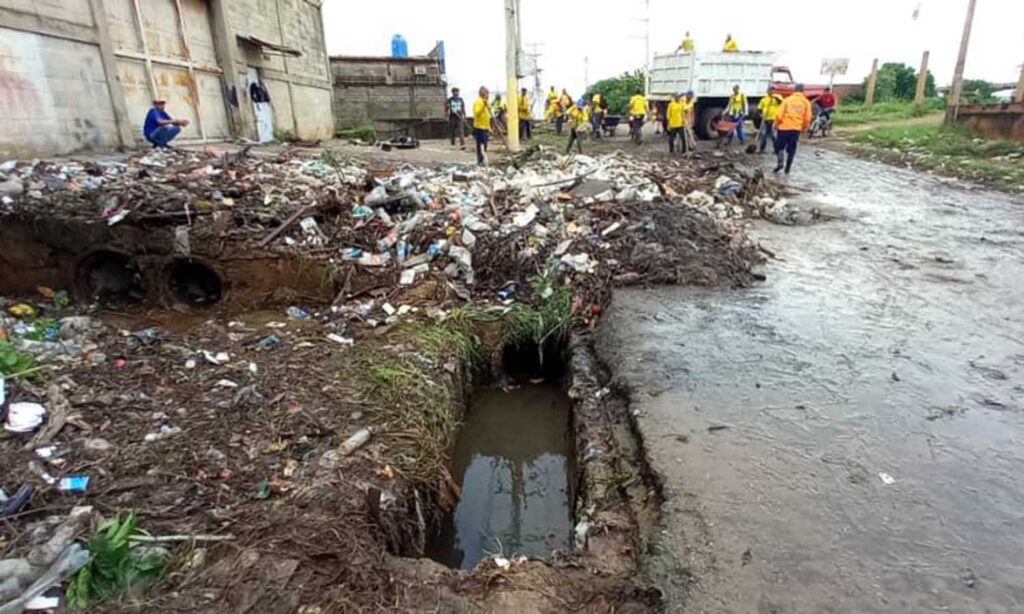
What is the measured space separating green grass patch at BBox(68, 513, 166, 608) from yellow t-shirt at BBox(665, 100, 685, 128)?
12322 millimetres

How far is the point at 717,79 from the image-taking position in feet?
44.8

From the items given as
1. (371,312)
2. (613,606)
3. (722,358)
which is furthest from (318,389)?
(722,358)

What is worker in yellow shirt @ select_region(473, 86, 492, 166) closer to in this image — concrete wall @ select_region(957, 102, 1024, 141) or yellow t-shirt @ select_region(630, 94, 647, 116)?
yellow t-shirt @ select_region(630, 94, 647, 116)

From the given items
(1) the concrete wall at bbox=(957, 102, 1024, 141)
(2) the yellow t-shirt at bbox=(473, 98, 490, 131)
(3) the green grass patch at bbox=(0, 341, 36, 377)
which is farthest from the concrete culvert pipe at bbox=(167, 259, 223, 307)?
(1) the concrete wall at bbox=(957, 102, 1024, 141)

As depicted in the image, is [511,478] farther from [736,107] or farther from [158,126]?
[736,107]

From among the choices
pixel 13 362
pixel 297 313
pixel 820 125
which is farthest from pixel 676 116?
pixel 13 362

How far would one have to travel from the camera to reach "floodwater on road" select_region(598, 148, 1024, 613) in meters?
1.86

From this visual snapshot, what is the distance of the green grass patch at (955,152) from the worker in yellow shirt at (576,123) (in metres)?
7.31

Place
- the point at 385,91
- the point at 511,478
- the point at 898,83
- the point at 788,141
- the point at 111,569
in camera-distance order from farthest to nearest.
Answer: the point at 898,83
the point at 385,91
the point at 788,141
the point at 511,478
the point at 111,569

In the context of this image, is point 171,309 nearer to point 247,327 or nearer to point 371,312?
point 247,327

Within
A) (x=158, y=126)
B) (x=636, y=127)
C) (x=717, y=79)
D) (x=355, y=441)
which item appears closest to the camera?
(x=355, y=441)

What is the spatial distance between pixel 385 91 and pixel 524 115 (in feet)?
20.4

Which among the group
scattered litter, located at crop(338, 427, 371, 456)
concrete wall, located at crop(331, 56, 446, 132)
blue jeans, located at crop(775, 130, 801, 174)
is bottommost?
scattered litter, located at crop(338, 427, 371, 456)

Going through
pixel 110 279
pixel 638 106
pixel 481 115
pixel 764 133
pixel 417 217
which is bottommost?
pixel 110 279
